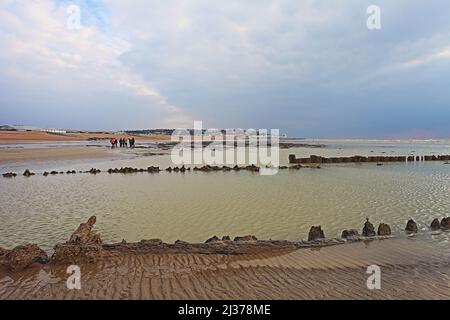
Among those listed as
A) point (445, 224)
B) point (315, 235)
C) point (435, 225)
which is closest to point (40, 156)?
point (315, 235)

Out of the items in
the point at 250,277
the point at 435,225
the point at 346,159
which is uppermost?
the point at 346,159

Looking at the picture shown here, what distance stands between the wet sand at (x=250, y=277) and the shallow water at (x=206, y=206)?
1.56 meters

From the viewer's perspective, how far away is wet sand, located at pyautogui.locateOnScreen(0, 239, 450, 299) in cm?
481

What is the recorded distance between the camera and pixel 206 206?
37.6ft

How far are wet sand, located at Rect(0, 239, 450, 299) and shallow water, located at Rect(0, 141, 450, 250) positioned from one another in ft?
5.13

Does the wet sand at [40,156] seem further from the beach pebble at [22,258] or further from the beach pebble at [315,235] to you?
the beach pebble at [315,235]

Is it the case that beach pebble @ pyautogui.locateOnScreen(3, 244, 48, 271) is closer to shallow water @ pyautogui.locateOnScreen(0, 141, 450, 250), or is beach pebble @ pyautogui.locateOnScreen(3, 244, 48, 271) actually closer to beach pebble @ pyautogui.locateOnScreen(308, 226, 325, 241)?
shallow water @ pyautogui.locateOnScreen(0, 141, 450, 250)

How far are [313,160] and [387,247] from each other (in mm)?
Result: 24028

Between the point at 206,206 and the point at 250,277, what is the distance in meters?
6.14

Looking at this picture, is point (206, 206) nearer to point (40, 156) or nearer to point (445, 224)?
point (445, 224)

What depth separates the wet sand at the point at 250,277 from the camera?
4.81 meters

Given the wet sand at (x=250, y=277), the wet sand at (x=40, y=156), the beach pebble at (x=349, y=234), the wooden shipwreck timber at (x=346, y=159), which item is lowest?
the wet sand at (x=250, y=277)

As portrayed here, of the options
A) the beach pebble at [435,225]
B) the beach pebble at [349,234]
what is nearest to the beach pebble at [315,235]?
the beach pebble at [349,234]
